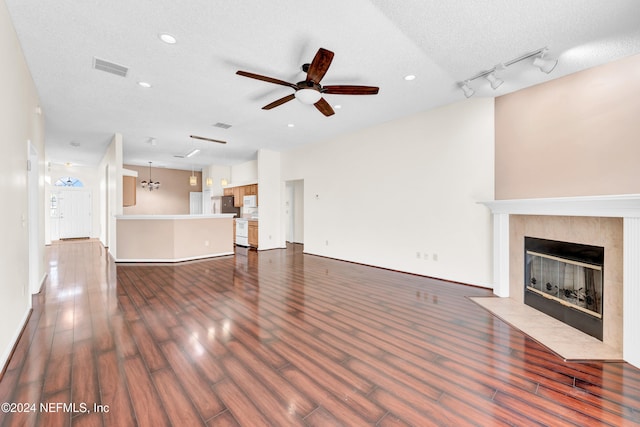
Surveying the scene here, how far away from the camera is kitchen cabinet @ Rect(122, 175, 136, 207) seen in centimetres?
695

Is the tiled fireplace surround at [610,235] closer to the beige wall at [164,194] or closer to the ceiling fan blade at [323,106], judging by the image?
the ceiling fan blade at [323,106]

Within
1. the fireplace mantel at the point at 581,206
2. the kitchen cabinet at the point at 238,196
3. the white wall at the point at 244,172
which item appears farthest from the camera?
the white wall at the point at 244,172

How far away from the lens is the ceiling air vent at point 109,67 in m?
3.24

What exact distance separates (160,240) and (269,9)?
5.55 m

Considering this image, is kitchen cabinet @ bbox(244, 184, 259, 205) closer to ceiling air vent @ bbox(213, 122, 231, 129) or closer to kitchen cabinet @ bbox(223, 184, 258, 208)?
kitchen cabinet @ bbox(223, 184, 258, 208)

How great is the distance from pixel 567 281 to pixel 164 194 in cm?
1220

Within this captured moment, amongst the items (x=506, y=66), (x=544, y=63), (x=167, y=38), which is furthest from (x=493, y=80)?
→ (x=167, y=38)

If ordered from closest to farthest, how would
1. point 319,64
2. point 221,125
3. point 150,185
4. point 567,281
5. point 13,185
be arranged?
point 13,185
point 319,64
point 567,281
point 221,125
point 150,185

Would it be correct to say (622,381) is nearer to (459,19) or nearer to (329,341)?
(329,341)

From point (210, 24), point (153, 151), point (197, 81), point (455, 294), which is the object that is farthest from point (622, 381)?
point (153, 151)

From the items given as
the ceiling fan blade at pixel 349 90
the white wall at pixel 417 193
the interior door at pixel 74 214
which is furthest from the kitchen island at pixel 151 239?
the interior door at pixel 74 214

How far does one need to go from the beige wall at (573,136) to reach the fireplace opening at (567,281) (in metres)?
0.72

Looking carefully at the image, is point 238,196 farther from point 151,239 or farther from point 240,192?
point 151,239

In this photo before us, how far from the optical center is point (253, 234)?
8.27 metres
